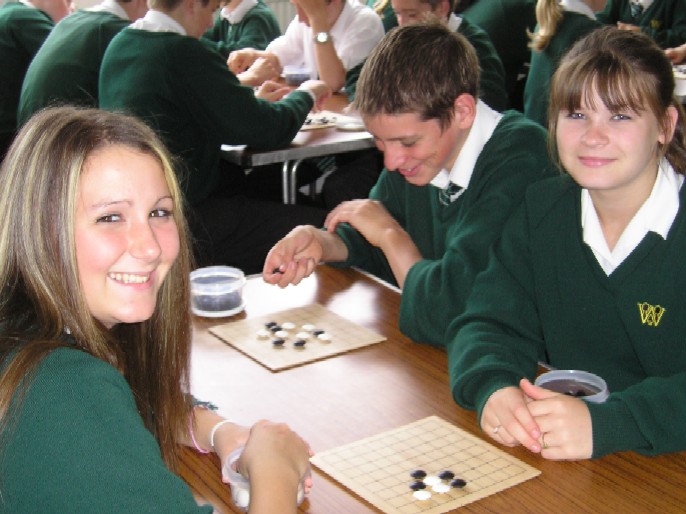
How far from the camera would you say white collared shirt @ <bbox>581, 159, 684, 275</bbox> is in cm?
155

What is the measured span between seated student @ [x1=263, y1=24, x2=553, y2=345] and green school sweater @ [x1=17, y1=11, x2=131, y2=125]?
173cm

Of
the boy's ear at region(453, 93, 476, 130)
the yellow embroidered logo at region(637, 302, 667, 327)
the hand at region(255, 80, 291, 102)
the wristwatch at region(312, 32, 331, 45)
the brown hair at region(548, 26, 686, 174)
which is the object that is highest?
the brown hair at region(548, 26, 686, 174)

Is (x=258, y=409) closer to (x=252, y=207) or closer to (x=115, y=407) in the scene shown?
(x=115, y=407)

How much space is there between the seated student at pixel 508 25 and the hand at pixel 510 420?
365 cm

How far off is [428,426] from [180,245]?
17.7 inches

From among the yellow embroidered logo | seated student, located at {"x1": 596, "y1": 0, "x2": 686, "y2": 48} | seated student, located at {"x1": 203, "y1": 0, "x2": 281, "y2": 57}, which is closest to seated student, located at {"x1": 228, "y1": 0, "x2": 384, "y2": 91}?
seated student, located at {"x1": 203, "y1": 0, "x2": 281, "y2": 57}

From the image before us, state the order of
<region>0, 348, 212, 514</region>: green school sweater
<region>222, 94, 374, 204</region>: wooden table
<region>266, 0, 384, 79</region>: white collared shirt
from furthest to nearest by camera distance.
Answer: <region>266, 0, 384, 79</region>: white collared shirt → <region>222, 94, 374, 204</region>: wooden table → <region>0, 348, 212, 514</region>: green school sweater

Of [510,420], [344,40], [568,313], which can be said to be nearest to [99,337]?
[510,420]

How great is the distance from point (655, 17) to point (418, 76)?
393 centimetres

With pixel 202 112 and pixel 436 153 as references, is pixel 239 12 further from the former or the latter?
pixel 436 153

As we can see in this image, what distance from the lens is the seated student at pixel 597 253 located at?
5.03ft

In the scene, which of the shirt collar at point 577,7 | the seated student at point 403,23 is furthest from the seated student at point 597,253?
the shirt collar at point 577,7

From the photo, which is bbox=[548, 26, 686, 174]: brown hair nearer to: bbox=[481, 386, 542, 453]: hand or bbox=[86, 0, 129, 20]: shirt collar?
bbox=[481, 386, 542, 453]: hand

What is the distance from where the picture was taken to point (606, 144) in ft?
5.12
